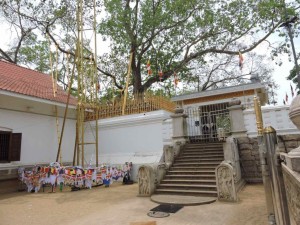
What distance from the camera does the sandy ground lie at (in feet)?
16.5

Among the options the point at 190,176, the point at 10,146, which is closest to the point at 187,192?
the point at 190,176

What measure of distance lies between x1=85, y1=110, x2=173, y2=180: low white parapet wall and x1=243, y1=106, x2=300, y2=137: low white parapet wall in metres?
3.42

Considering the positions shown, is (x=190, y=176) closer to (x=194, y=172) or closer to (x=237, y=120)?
(x=194, y=172)

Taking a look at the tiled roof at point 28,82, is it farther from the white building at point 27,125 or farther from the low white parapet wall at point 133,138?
the low white parapet wall at point 133,138

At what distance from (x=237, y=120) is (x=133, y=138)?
5.16 metres

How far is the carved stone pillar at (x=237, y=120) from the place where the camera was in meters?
9.34

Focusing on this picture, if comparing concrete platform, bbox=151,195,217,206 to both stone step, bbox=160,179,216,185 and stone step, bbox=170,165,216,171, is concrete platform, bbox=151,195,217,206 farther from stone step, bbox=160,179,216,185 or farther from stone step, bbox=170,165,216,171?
stone step, bbox=170,165,216,171

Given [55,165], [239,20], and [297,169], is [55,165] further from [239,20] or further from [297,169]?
[239,20]

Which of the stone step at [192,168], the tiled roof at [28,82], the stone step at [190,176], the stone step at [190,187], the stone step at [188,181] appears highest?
the tiled roof at [28,82]

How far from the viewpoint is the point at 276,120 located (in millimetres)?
9289

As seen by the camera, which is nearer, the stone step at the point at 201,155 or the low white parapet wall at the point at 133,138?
the stone step at the point at 201,155

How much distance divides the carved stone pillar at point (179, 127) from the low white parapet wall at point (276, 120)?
8.61ft

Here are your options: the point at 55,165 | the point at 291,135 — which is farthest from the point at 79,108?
the point at 291,135

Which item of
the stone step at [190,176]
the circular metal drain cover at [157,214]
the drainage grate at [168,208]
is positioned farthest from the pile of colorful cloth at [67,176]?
the circular metal drain cover at [157,214]
